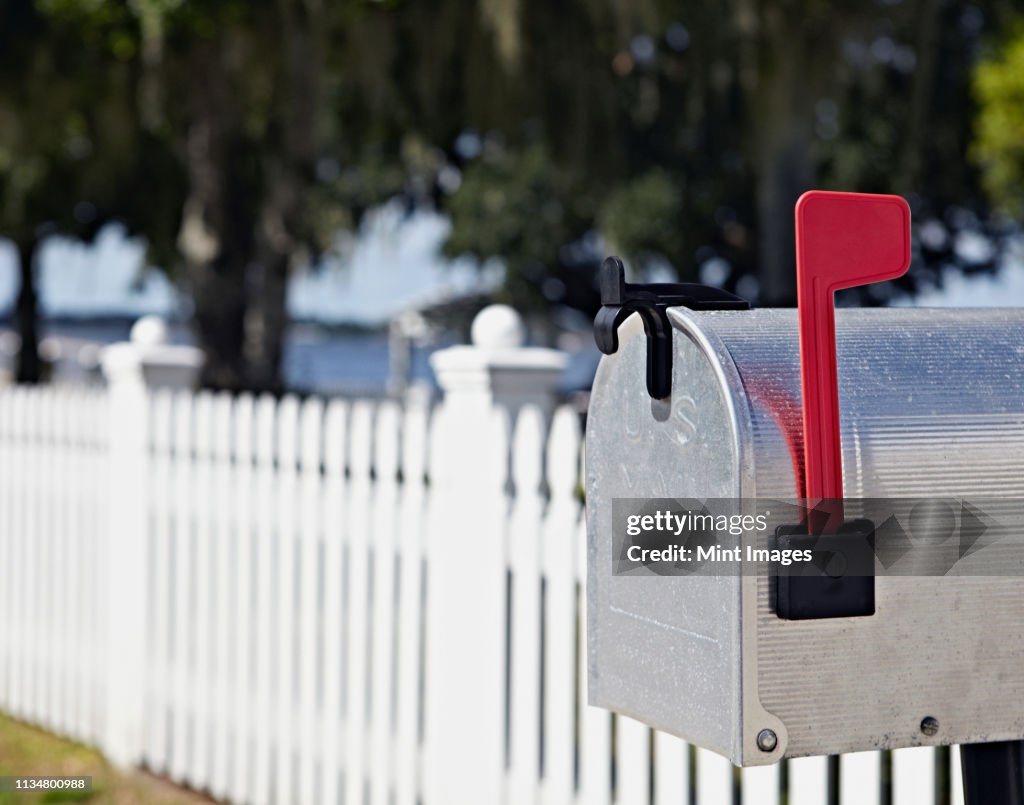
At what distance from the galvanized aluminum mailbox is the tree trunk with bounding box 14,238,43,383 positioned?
971 inches

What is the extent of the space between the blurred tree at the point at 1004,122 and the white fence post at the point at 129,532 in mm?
13020

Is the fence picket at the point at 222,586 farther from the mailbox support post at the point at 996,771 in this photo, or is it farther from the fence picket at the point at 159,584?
the mailbox support post at the point at 996,771

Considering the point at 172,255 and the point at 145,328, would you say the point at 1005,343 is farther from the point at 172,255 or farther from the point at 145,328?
the point at 172,255

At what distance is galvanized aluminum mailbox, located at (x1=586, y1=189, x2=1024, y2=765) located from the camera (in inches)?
59.4

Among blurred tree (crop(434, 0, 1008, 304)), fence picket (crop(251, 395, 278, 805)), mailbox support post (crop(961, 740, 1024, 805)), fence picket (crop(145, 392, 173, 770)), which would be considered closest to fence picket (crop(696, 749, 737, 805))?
mailbox support post (crop(961, 740, 1024, 805))

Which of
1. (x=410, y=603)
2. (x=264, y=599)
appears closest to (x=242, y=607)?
(x=264, y=599)

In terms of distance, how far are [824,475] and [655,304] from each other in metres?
0.30

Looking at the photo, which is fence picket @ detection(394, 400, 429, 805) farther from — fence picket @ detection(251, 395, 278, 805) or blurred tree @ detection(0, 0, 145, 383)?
blurred tree @ detection(0, 0, 145, 383)

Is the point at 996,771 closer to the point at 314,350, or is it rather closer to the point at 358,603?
the point at 358,603

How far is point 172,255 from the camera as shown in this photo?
1900 cm

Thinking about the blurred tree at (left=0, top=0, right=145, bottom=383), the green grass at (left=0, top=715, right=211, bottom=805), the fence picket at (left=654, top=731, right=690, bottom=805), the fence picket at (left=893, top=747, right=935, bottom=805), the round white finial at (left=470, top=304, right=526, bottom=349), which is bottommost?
the green grass at (left=0, top=715, right=211, bottom=805)

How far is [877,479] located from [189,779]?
356cm

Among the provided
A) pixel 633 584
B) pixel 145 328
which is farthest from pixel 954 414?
pixel 145 328

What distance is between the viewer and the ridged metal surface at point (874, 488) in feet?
4.95
